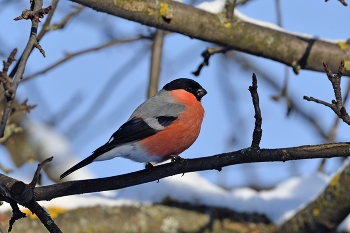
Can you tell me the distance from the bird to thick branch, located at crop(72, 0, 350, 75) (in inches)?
21.4

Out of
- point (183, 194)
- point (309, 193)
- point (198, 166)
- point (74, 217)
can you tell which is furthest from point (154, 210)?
point (198, 166)

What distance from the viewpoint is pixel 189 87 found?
14.0 ft

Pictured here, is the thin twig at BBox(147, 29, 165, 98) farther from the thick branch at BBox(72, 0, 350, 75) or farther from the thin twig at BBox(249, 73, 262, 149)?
the thin twig at BBox(249, 73, 262, 149)

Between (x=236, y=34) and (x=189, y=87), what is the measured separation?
58cm

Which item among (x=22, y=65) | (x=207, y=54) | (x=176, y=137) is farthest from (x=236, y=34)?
(x=22, y=65)

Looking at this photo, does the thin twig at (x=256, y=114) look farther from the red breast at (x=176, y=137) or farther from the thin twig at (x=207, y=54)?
the thin twig at (x=207, y=54)

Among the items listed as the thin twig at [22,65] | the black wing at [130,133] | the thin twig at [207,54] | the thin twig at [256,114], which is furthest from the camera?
the thin twig at [207,54]

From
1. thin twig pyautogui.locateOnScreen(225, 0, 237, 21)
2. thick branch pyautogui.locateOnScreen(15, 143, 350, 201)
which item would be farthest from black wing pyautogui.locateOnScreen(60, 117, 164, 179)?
thin twig pyautogui.locateOnScreen(225, 0, 237, 21)

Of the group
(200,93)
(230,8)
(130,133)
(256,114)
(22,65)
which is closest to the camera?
(22,65)

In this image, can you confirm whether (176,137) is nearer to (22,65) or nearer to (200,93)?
(200,93)

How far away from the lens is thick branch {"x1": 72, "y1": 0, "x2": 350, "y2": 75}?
3.68 m

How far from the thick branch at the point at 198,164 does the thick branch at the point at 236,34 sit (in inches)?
46.4

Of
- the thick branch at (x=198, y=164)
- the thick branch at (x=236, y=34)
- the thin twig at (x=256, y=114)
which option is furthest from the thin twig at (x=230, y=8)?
the thin twig at (x=256, y=114)

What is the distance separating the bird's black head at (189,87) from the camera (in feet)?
13.9
